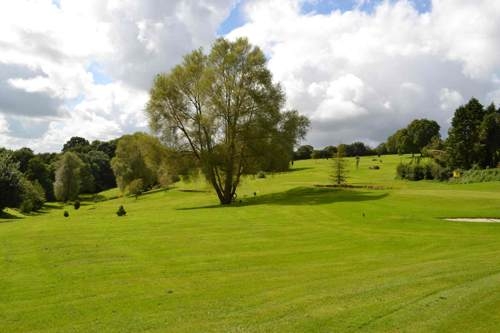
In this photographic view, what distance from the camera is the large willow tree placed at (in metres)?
47.3

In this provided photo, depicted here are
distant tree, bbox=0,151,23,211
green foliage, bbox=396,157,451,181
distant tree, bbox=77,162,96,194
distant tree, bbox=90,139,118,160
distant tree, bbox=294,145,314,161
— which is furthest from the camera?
distant tree, bbox=294,145,314,161

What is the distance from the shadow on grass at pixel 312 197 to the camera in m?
40.3

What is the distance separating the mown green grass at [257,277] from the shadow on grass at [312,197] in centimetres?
1280

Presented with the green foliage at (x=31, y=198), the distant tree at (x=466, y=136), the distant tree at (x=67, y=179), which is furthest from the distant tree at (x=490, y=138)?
the distant tree at (x=67, y=179)

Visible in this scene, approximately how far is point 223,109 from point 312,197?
1315cm

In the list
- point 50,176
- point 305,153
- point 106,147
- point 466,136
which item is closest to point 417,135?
point 466,136

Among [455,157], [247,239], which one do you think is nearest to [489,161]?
[455,157]

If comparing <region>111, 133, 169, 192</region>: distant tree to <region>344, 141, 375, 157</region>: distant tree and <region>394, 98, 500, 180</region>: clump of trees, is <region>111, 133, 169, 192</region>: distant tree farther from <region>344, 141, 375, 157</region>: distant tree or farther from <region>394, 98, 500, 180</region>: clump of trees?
<region>344, 141, 375, 157</region>: distant tree

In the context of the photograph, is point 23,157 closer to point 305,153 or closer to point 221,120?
point 221,120

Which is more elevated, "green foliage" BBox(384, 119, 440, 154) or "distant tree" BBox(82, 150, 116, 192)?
"green foliage" BBox(384, 119, 440, 154)

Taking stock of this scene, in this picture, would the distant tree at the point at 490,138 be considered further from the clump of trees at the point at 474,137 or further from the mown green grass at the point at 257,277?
the mown green grass at the point at 257,277

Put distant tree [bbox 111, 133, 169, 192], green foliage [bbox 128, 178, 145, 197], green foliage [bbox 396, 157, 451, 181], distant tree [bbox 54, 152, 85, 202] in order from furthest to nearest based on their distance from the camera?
distant tree [bbox 54, 152, 85, 202], distant tree [bbox 111, 133, 169, 192], green foliage [bbox 128, 178, 145, 197], green foliage [bbox 396, 157, 451, 181]

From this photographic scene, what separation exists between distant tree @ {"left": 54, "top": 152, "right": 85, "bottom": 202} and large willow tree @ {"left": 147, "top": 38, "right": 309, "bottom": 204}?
5377cm

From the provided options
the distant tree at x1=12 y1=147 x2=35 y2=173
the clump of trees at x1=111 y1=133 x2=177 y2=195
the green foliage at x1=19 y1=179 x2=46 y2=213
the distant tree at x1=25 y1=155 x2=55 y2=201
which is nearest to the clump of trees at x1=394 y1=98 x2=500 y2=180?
the clump of trees at x1=111 y1=133 x2=177 y2=195
